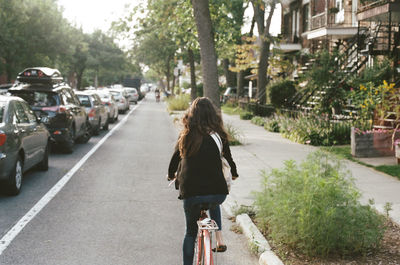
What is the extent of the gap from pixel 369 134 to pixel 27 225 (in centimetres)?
904

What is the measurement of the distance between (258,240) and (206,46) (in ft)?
36.7

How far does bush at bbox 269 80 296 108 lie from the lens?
2542cm

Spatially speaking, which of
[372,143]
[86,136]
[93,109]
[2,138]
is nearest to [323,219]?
[2,138]

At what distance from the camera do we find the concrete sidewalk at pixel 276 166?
8.75 meters

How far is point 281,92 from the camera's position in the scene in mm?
25516

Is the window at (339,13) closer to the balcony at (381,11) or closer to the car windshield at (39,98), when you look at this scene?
the balcony at (381,11)

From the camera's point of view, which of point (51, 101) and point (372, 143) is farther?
point (51, 101)

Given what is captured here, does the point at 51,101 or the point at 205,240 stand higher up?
the point at 51,101

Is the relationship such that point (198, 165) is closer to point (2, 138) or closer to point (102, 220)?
point (102, 220)

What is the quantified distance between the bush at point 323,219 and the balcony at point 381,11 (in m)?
14.8

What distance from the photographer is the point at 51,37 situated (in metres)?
41.7

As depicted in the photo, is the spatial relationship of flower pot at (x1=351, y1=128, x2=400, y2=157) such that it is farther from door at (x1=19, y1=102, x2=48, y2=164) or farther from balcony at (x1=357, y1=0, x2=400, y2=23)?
door at (x1=19, y1=102, x2=48, y2=164)

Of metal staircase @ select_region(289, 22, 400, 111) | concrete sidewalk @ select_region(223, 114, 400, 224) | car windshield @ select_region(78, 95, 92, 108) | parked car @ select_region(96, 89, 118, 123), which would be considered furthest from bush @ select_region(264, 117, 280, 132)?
parked car @ select_region(96, 89, 118, 123)

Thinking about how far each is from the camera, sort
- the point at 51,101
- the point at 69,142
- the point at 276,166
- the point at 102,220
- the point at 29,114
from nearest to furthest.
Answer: the point at 102,220 → the point at 29,114 → the point at 276,166 → the point at 51,101 → the point at 69,142
